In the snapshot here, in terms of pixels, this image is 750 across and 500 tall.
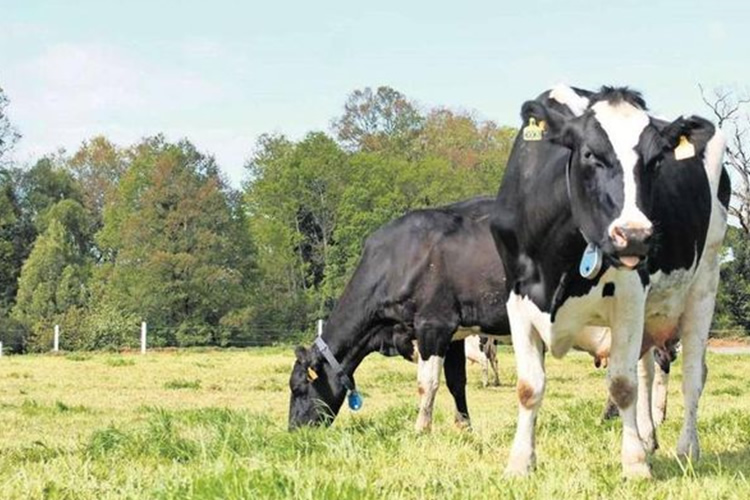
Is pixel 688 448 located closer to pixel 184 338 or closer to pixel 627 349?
pixel 627 349

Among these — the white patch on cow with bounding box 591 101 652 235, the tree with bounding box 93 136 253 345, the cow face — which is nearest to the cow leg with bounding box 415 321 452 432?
the cow face

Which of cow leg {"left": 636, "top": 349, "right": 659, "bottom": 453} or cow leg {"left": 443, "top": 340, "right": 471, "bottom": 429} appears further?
cow leg {"left": 443, "top": 340, "right": 471, "bottom": 429}

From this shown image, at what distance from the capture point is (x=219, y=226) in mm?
60531

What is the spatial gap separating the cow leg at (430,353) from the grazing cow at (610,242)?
116 inches

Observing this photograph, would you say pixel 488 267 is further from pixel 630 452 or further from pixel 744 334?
pixel 744 334

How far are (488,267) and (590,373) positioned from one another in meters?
11.7

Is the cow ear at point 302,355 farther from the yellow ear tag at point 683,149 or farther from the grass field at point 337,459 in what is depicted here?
the yellow ear tag at point 683,149

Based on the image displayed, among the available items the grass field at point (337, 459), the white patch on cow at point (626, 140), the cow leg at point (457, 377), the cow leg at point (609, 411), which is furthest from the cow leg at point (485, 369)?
the white patch on cow at point (626, 140)

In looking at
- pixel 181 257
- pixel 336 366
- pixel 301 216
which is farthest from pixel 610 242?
pixel 301 216

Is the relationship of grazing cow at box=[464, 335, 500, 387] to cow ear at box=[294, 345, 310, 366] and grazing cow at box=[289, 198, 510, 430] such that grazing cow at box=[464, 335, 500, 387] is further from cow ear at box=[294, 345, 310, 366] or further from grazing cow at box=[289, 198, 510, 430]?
cow ear at box=[294, 345, 310, 366]

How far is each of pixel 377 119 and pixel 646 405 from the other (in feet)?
235

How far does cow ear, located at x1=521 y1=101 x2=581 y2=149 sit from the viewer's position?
585 centimetres

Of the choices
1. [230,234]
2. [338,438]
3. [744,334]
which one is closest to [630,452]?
[338,438]

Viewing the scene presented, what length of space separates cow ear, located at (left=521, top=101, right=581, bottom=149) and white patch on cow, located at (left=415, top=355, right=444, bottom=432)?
4099 millimetres
